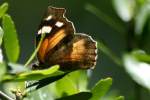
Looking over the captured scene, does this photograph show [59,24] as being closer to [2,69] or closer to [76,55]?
[76,55]

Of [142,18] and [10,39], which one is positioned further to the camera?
[142,18]

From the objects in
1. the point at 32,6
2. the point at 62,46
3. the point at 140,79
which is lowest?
the point at 140,79

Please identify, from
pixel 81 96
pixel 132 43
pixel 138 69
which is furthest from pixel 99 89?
pixel 132 43

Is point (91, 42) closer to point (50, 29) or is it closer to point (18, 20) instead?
point (50, 29)

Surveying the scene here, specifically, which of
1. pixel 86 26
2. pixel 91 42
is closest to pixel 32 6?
pixel 86 26

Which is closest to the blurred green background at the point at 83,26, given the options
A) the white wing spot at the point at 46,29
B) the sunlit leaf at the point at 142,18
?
the sunlit leaf at the point at 142,18

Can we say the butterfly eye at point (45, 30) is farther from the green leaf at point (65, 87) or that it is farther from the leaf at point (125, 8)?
the leaf at point (125, 8)

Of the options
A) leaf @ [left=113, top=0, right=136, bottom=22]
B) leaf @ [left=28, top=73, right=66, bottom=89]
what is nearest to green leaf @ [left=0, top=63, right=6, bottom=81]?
leaf @ [left=28, top=73, right=66, bottom=89]

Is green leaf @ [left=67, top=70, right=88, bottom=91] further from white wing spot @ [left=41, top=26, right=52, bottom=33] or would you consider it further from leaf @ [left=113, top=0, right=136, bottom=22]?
leaf @ [left=113, top=0, right=136, bottom=22]
